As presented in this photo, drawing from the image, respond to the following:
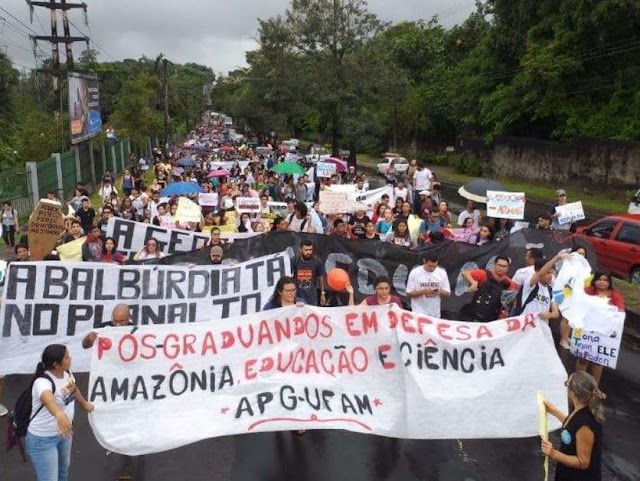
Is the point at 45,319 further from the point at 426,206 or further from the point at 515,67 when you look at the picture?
the point at 515,67

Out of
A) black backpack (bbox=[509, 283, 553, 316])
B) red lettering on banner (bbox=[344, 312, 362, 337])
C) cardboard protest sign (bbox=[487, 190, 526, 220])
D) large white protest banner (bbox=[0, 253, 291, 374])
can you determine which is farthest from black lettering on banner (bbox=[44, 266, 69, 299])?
cardboard protest sign (bbox=[487, 190, 526, 220])

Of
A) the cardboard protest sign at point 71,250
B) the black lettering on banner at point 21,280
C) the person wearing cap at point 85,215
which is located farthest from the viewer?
the person wearing cap at point 85,215

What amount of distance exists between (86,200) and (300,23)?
20502 millimetres

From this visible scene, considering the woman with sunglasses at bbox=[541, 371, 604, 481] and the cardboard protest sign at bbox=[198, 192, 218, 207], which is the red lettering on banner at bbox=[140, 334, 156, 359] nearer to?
the woman with sunglasses at bbox=[541, 371, 604, 481]

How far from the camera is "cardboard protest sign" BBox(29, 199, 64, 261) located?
9.52 meters

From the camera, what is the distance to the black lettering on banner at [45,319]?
7.06m

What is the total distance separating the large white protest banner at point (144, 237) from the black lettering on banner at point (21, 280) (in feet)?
9.08

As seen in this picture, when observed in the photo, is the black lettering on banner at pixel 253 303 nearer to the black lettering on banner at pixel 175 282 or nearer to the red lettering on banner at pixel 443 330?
the black lettering on banner at pixel 175 282

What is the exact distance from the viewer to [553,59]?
31.1 meters

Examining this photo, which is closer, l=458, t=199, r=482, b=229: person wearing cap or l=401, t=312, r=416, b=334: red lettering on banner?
l=401, t=312, r=416, b=334: red lettering on banner

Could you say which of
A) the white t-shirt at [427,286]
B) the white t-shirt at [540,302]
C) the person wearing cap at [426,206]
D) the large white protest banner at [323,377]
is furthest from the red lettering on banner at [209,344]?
the person wearing cap at [426,206]

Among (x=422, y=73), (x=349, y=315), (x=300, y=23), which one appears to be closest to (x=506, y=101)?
(x=300, y=23)

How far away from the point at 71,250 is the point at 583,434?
823cm

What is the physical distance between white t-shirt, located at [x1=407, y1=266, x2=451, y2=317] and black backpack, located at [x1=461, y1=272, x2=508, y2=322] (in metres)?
0.42
